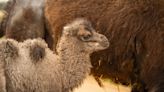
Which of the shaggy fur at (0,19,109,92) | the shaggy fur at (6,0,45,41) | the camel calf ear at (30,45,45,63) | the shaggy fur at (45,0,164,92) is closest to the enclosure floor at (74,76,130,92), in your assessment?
the shaggy fur at (45,0,164,92)

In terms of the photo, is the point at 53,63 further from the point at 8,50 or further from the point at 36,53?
the point at 8,50

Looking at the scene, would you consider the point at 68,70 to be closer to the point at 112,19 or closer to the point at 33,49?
the point at 33,49

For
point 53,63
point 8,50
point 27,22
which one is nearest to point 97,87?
point 27,22

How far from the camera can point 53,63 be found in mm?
3057

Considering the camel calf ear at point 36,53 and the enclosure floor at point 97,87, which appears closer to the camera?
the camel calf ear at point 36,53

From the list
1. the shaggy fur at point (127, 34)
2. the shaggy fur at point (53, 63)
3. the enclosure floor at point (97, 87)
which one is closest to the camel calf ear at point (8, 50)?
the shaggy fur at point (53, 63)

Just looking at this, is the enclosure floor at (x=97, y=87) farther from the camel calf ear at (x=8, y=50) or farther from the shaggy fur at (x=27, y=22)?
the camel calf ear at (x=8, y=50)

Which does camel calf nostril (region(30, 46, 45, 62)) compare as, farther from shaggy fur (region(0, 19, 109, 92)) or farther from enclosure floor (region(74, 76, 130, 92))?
enclosure floor (region(74, 76, 130, 92))

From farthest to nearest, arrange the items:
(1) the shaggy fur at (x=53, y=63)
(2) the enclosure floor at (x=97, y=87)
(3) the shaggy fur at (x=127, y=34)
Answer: (2) the enclosure floor at (x=97, y=87) → (3) the shaggy fur at (x=127, y=34) → (1) the shaggy fur at (x=53, y=63)

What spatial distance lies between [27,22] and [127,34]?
840mm

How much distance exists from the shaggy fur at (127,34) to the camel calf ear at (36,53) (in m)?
0.79

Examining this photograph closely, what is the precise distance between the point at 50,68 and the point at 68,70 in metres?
0.11

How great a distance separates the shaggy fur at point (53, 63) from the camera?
295 cm

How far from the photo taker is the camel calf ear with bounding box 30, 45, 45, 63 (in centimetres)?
299
